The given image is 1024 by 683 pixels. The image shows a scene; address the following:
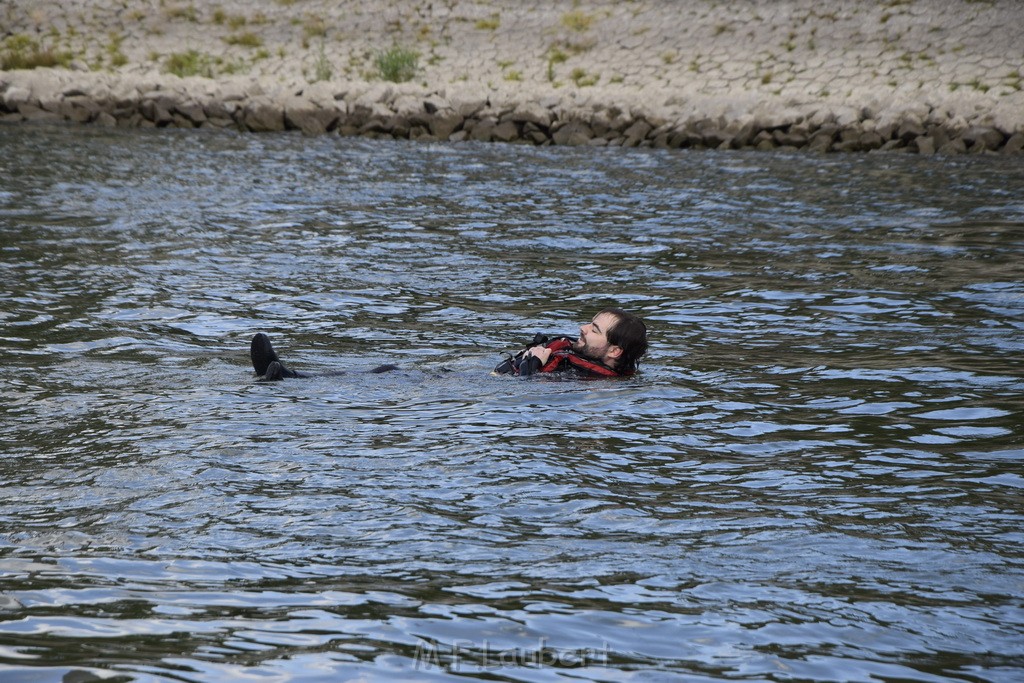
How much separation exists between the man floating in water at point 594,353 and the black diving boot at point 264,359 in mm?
116

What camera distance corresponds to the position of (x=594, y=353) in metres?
8.44

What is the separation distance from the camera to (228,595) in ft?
14.3

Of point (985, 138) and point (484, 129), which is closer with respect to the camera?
point (985, 138)

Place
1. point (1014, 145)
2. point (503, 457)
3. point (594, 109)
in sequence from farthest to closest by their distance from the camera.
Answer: point (594, 109) < point (1014, 145) < point (503, 457)

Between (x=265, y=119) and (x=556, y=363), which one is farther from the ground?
(x=265, y=119)

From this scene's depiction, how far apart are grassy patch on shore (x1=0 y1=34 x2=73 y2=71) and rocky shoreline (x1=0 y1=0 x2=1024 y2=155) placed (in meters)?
2.15

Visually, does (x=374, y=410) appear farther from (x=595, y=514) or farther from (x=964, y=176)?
(x=964, y=176)

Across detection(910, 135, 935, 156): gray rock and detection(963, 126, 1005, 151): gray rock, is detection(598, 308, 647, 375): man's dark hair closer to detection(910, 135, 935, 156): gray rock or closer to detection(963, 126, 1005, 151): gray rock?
detection(910, 135, 935, 156): gray rock

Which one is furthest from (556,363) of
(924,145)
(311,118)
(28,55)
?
(28,55)

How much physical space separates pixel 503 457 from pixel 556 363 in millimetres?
2134

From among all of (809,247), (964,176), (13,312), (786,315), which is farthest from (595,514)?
(964,176)

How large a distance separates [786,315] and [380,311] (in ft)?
11.2

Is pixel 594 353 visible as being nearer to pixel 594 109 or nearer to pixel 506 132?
pixel 506 132

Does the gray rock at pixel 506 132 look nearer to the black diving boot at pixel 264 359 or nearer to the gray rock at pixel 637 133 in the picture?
the gray rock at pixel 637 133
